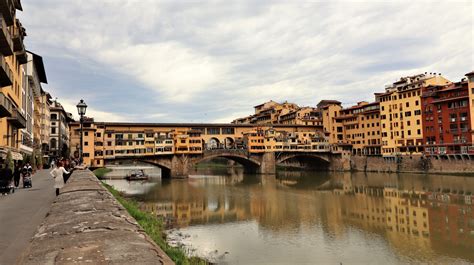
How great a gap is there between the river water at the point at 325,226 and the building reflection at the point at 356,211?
1.8 inches

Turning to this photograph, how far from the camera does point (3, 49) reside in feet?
72.6

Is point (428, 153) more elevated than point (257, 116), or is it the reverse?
point (257, 116)

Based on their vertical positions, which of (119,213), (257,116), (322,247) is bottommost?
(322,247)

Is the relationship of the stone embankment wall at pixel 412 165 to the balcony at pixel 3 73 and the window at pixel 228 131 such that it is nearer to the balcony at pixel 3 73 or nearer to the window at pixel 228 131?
the window at pixel 228 131

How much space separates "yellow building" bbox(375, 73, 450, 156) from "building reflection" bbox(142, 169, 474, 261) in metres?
26.0

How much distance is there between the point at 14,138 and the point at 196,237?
1989 centimetres

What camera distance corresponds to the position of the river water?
1692cm

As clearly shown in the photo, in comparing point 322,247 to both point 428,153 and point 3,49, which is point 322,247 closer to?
point 3,49

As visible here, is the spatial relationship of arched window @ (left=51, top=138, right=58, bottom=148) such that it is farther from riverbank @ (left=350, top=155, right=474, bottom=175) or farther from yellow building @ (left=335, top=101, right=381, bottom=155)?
riverbank @ (left=350, top=155, right=474, bottom=175)

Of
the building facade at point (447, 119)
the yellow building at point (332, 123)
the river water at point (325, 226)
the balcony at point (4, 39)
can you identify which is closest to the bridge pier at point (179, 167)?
the river water at point (325, 226)

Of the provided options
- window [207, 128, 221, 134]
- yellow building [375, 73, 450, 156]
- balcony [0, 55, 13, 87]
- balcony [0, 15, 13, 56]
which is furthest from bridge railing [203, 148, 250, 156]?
balcony [0, 15, 13, 56]

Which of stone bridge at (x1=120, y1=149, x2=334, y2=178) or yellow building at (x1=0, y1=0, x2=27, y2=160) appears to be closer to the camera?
yellow building at (x1=0, y1=0, x2=27, y2=160)

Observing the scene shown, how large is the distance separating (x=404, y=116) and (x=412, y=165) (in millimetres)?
10078

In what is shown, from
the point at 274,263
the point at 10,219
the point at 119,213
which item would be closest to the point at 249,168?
the point at 274,263
